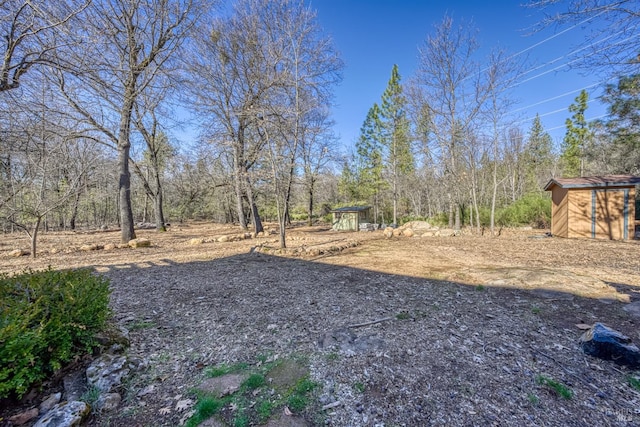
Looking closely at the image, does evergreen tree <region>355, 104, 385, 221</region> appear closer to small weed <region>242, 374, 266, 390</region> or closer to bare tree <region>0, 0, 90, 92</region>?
bare tree <region>0, 0, 90, 92</region>

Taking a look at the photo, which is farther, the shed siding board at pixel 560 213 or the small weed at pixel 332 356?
the shed siding board at pixel 560 213

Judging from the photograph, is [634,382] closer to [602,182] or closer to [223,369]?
[223,369]

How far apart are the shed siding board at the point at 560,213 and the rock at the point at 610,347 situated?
29.5 ft

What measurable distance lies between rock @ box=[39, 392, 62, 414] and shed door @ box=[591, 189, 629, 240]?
12.9 metres

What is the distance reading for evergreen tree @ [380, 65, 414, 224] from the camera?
16484 millimetres

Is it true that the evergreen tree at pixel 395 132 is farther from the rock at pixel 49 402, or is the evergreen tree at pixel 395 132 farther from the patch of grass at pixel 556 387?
the rock at pixel 49 402

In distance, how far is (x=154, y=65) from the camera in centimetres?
788

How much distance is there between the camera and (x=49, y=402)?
1.65 m

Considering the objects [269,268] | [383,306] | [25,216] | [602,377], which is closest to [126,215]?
[25,216]

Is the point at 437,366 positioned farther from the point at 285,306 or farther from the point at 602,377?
the point at 285,306

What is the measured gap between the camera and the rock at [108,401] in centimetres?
169

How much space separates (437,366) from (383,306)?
1247 mm

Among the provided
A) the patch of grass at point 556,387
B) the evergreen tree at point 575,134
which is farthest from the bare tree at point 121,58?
the evergreen tree at point 575,134

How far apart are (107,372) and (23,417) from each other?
44 centimetres
